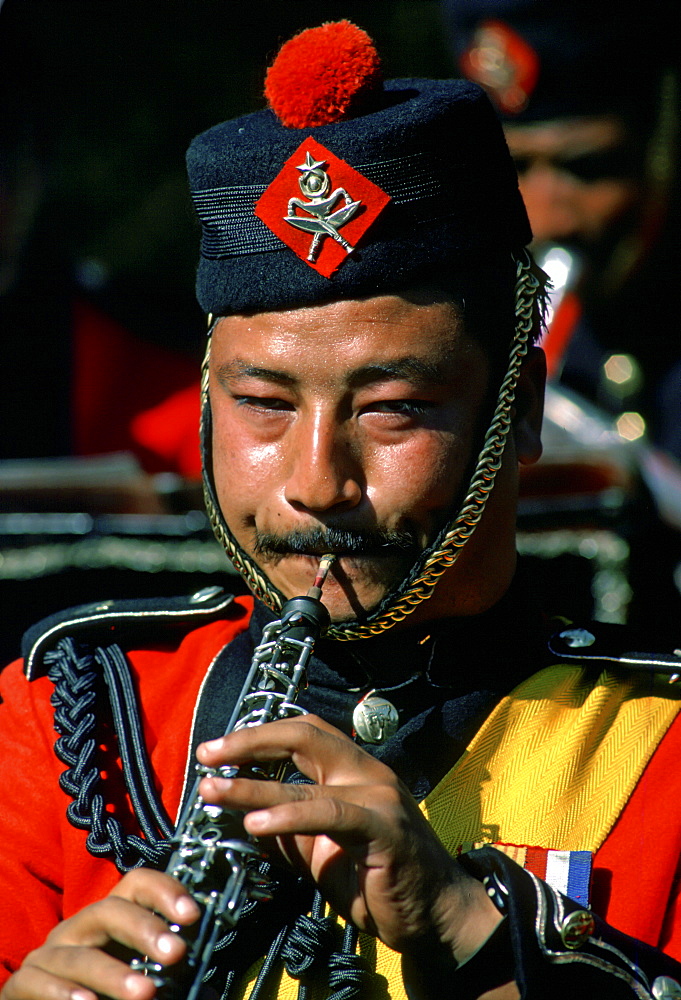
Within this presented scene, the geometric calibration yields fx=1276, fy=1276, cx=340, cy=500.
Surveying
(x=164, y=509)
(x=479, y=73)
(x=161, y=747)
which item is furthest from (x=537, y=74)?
(x=161, y=747)

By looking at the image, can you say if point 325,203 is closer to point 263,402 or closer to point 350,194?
point 350,194

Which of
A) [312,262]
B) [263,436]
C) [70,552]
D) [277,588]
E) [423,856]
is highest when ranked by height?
[312,262]

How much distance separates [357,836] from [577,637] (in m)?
0.81

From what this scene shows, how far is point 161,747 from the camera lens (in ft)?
7.48

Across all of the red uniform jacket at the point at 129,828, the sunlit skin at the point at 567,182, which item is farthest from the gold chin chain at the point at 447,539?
the sunlit skin at the point at 567,182

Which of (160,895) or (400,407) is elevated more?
(400,407)

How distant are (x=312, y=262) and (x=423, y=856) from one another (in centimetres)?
96

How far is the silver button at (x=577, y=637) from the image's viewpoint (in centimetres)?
240

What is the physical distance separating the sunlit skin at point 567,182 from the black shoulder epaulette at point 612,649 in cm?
320

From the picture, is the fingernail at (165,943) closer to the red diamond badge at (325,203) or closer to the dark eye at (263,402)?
the dark eye at (263,402)

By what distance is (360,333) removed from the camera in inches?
81.8

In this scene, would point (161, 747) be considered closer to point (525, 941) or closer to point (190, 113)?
point (525, 941)

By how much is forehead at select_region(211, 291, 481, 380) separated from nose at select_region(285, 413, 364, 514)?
0.10 m

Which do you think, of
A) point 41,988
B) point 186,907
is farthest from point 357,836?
point 41,988
